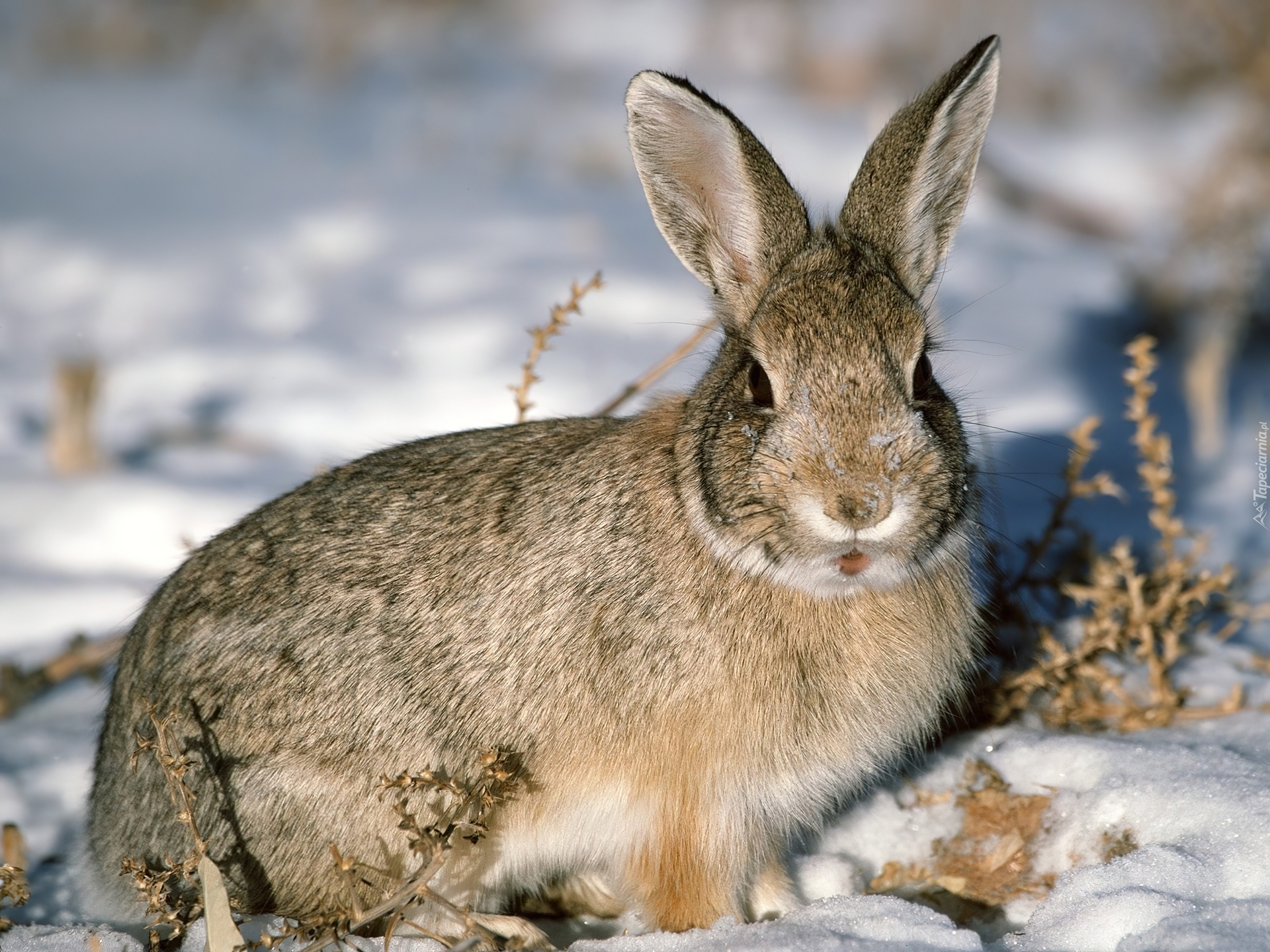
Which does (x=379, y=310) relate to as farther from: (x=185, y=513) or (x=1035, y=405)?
(x=1035, y=405)

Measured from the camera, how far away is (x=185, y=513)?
5.79m

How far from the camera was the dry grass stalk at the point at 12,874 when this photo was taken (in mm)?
3098

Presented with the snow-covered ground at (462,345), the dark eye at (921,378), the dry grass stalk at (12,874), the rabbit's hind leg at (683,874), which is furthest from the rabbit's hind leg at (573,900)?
the dark eye at (921,378)

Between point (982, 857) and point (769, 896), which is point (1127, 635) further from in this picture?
point (769, 896)

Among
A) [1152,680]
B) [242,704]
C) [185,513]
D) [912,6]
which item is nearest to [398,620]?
[242,704]

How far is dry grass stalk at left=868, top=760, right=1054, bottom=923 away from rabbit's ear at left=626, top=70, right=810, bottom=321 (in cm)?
161

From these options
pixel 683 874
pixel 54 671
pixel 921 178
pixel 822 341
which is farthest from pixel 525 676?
pixel 54 671

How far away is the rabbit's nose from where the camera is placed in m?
2.75

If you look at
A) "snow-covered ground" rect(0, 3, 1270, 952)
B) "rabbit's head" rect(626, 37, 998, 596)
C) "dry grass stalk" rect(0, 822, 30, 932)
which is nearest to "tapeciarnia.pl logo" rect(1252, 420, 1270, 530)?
"snow-covered ground" rect(0, 3, 1270, 952)

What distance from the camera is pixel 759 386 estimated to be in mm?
3105

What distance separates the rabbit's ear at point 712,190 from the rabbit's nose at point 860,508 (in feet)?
2.72

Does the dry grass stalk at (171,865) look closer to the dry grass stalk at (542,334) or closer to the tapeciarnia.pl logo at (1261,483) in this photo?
the dry grass stalk at (542,334)

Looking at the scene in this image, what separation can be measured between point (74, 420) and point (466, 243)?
9.50 ft

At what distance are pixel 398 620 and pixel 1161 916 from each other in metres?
1.97
